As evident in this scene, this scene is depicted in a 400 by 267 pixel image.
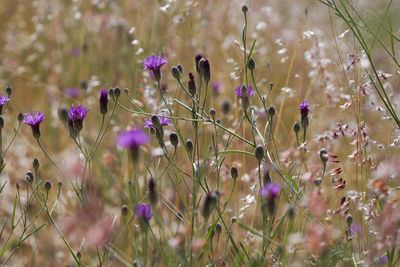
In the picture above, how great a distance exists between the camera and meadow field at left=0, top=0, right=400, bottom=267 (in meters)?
1.12

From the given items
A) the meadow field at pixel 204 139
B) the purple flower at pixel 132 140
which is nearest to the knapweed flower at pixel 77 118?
the meadow field at pixel 204 139

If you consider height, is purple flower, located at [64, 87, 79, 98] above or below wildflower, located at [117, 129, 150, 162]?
above

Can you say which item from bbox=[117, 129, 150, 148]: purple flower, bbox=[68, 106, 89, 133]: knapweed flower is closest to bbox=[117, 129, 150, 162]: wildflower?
bbox=[117, 129, 150, 148]: purple flower

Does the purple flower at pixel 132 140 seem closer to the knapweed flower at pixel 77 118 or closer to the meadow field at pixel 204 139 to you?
the meadow field at pixel 204 139

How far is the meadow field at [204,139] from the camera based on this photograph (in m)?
1.12

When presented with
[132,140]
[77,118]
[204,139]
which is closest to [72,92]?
[204,139]

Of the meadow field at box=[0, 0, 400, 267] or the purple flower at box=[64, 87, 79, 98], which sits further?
the purple flower at box=[64, 87, 79, 98]

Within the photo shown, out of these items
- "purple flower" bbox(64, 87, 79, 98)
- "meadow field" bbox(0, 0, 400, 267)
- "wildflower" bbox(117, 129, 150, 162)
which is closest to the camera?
"wildflower" bbox(117, 129, 150, 162)

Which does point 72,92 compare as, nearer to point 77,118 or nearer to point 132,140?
point 77,118

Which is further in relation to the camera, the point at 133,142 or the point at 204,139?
the point at 204,139

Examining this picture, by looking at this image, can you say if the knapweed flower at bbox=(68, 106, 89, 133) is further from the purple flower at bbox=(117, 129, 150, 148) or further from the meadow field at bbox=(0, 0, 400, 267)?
the purple flower at bbox=(117, 129, 150, 148)

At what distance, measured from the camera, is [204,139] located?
6.51 ft

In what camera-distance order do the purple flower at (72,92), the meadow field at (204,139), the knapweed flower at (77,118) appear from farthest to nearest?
1. the purple flower at (72,92)
2. the knapweed flower at (77,118)
3. the meadow field at (204,139)

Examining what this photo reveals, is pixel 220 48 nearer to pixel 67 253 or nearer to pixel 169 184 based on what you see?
pixel 169 184
